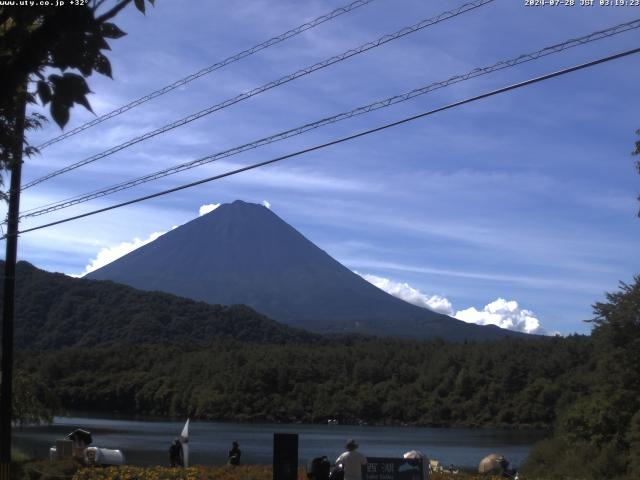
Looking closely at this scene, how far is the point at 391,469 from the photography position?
14078mm

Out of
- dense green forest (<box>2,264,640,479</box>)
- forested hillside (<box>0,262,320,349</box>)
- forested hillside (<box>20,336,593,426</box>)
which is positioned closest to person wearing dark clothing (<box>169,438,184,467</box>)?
dense green forest (<box>2,264,640,479</box>)

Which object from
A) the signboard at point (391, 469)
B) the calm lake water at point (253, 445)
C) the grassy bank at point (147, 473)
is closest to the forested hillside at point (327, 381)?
the calm lake water at point (253, 445)

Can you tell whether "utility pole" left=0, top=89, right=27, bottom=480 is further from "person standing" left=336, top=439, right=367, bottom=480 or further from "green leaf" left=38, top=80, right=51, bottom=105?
"green leaf" left=38, top=80, right=51, bottom=105

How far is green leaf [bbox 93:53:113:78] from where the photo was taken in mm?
4165

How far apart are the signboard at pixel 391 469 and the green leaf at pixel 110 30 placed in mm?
10730

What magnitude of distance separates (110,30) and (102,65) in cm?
17

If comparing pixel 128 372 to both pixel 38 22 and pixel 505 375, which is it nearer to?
pixel 505 375

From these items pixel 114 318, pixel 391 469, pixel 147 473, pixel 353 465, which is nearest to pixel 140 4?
pixel 353 465

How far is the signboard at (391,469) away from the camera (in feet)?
45.6

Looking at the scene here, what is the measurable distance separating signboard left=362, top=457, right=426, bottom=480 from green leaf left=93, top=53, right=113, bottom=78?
10.6 m

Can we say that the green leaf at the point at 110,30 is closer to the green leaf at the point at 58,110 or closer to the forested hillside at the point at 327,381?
the green leaf at the point at 58,110

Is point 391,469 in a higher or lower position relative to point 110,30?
lower

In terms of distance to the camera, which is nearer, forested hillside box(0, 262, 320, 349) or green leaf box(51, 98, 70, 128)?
green leaf box(51, 98, 70, 128)

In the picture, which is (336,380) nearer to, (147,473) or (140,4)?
(147,473)
